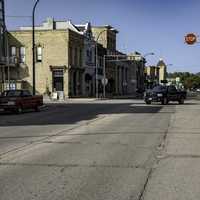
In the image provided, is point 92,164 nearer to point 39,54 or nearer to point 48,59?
point 48,59

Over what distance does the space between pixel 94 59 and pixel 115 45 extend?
25.7 m

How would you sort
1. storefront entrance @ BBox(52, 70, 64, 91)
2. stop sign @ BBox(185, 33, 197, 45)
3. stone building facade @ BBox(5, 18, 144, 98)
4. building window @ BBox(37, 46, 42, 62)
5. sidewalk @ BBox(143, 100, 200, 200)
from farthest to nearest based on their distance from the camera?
building window @ BBox(37, 46, 42, 62)
storefront entrance @ BBox(52, 70, 64, 91)
stone building facade @ BBox(5, 18, 144, 98)
stop sign @ BBox(185, 33, 197, 45)
sidewalk @ BBox(143, 100, 200, 200)

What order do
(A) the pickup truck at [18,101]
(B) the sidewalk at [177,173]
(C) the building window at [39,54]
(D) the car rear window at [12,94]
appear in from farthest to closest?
(C) the building window at [39,54], (D) the car rear window at [12,94], (A) the pickup truck at [18,101], (B) the sidewalk at [177,173]

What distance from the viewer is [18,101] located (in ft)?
113

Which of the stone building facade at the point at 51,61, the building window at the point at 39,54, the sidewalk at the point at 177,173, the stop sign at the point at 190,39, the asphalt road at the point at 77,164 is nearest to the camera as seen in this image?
the sidewalk at the point at 177,173

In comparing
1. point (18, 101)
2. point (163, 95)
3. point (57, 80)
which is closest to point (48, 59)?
point (57, 80)

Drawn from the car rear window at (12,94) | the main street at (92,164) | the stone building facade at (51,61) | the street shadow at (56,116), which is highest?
the stone building facade at (51,61)

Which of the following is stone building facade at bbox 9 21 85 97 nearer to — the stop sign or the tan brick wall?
the tan brick wall

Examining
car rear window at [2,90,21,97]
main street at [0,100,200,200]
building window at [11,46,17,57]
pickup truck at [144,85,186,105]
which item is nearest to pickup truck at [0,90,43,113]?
car rear window at [2,90,21,97]

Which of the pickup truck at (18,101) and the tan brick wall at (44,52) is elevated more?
the tan brick wall at (44,52)

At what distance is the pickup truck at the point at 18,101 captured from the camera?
34.3 metres

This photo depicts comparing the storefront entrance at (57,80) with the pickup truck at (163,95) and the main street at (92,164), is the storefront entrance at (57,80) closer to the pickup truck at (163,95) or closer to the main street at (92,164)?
the pickup truck at (163,95)

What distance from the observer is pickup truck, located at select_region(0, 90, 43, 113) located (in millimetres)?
34312

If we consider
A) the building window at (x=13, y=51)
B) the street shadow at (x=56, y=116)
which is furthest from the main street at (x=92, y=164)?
the building window at (x=13, y=51)
